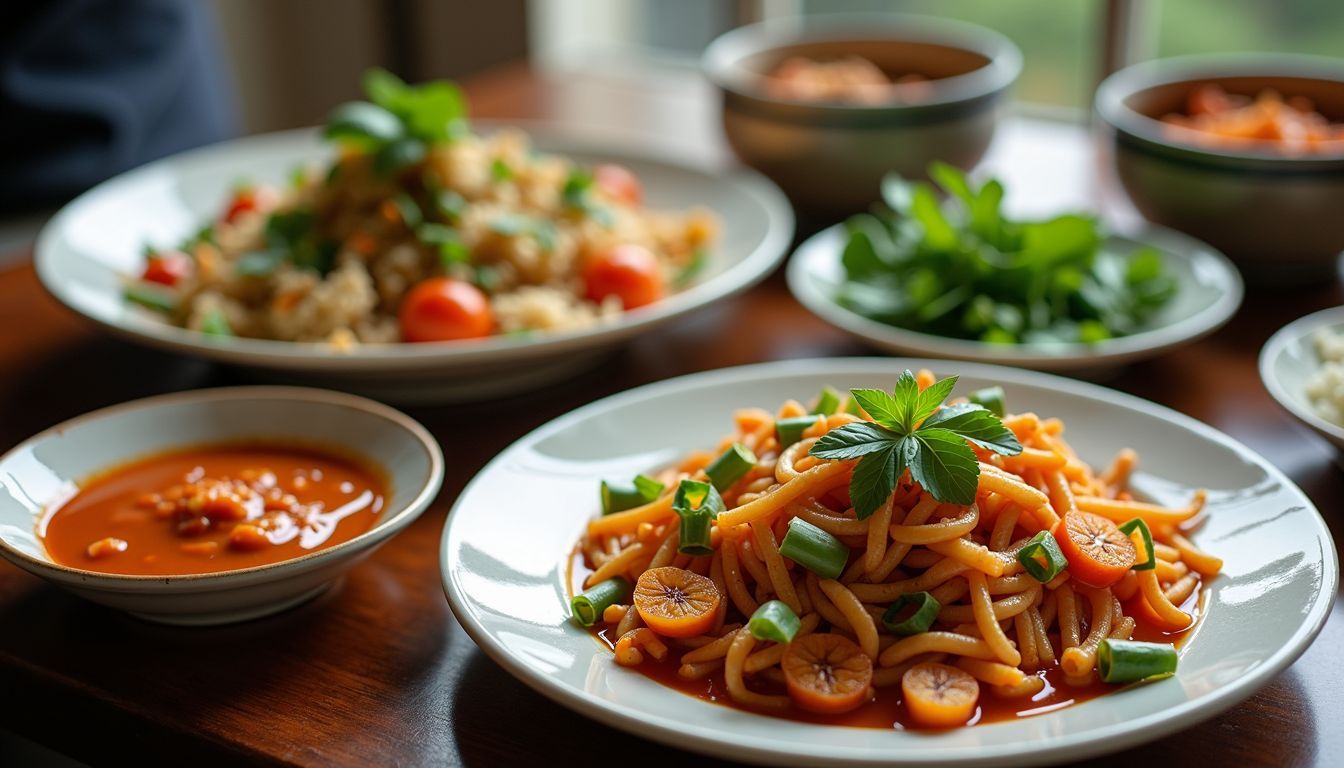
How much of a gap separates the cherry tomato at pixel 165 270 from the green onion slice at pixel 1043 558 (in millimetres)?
1482

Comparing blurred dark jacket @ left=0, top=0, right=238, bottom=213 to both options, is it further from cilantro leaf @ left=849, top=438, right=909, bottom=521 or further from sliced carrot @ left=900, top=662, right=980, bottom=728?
sliced carrot @ left=900, top=662, right=980, bottom=728

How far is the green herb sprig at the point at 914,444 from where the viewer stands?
1.21m

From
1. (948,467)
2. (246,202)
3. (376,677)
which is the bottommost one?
(376,677)

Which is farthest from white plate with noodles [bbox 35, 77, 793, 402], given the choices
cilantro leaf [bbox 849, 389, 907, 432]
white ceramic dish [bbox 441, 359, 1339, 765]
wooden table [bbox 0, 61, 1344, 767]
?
cilantro leaf [bbox 849, 389, 907, 432]

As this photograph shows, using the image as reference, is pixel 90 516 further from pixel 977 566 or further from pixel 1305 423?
pixel 1305 423

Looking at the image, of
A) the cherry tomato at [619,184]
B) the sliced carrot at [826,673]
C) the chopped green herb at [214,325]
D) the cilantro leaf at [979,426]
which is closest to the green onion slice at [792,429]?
the cilantro leaf at [979,426]

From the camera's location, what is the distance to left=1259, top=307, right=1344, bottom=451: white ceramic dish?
1572 millimetres

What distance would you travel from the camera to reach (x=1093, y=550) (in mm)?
1231

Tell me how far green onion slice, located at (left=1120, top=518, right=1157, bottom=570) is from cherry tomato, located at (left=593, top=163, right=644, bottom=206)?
50.8 inches

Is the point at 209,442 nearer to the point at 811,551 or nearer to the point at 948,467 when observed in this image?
the point at 811,551

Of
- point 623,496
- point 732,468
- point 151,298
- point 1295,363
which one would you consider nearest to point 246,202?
point 151,298

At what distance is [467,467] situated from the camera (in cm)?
170

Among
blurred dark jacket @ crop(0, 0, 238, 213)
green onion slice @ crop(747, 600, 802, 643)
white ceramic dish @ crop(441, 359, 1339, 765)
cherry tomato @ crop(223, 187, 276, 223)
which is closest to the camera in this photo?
white ceramic dish @ crop(441, 359, 1339, 765)

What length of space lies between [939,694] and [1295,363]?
90cm
